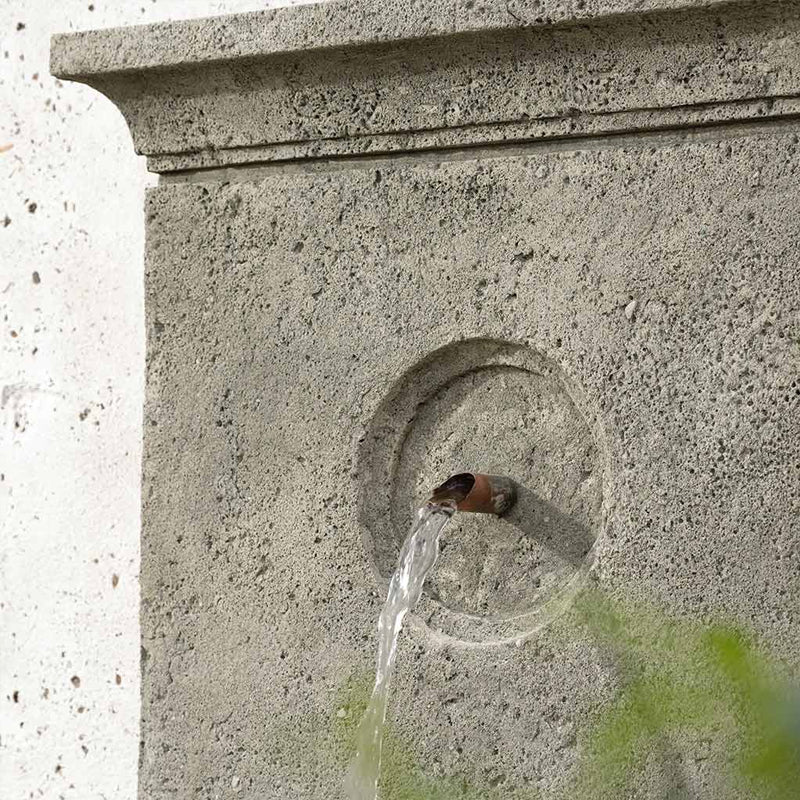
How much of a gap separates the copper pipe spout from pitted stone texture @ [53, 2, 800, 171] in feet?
1.36

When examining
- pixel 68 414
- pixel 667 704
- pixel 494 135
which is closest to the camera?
pixel 667 704

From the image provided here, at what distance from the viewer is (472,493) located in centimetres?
158

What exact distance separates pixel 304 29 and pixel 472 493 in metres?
0.61

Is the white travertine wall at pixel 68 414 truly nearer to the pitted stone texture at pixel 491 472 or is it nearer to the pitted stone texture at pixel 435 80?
the pitted stone texture at pixel 435 80

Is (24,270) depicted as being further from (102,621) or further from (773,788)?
(773,788)

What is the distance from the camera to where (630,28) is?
1521 mm

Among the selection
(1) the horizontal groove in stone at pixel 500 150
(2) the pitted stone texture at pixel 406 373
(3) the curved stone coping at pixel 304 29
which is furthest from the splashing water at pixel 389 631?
(3) the curved stone coping at pixel 304 29

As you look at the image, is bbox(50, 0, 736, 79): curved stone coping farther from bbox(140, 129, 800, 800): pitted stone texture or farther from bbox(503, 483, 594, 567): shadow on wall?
bbox(503, 483, 594, 567): shadow on wall

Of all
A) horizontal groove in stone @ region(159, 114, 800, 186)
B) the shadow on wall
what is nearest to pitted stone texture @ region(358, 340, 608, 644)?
the shadow on wall

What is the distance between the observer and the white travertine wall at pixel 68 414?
89.8 inches

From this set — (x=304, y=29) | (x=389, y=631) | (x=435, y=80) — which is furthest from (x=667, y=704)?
(x=304, y=29)

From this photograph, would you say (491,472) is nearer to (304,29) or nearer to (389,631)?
(389,631)

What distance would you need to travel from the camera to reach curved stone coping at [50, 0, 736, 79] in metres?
1.52

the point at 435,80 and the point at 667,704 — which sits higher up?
the point at 435,80
